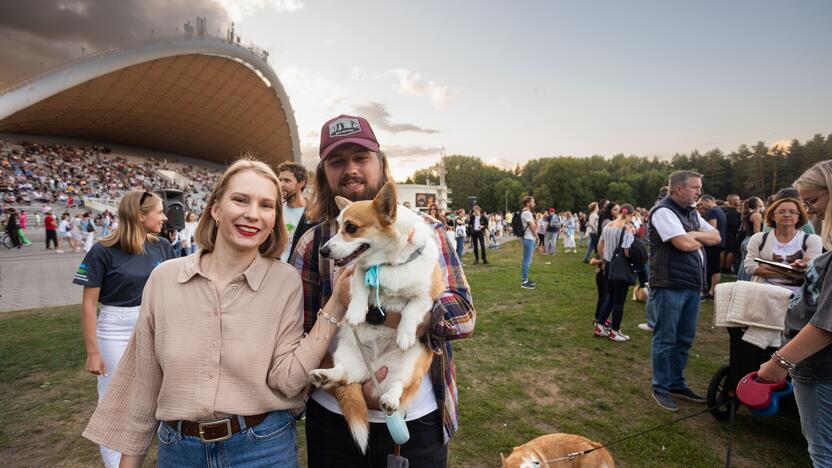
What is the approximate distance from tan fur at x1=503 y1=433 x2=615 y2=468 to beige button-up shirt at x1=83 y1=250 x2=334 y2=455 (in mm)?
1644

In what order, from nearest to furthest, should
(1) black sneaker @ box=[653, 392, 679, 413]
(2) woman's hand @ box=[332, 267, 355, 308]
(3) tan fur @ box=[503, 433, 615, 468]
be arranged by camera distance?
1. (2) woman's hand @ box=[332, 267, 355, 308]
2. (3) tan fur @ box=[503, 433, 615, 468]
3. (1) black sneaker @ box=[653, 392, 679, 413]

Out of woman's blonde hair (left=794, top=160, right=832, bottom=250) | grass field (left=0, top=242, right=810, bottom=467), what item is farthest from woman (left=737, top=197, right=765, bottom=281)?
woman's blonde hair (left=794, top=160, right=832, bottom=250)

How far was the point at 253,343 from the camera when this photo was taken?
155 centimetres

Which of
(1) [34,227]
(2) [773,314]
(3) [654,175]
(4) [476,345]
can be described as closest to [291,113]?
(1) [34,227]

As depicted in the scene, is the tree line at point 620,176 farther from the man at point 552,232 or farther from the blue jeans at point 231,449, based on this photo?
the blue jeans at point 231,449

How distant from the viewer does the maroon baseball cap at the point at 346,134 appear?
188 cm

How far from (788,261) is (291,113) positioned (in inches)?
1936

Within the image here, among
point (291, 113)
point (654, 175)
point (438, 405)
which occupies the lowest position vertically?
point (438, 405)

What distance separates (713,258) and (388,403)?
32.4 feet

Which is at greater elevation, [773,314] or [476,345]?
[773,314]

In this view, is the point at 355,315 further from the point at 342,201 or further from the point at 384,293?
the point at 342,201

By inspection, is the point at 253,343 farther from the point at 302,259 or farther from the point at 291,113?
the point at 291,113

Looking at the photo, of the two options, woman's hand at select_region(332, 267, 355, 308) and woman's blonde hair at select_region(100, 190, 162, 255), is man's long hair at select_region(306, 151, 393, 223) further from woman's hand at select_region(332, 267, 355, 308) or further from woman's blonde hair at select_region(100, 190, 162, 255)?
woman's blonde hair at select_region(100, 190, 162, 255)

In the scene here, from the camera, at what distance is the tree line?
186 feet
